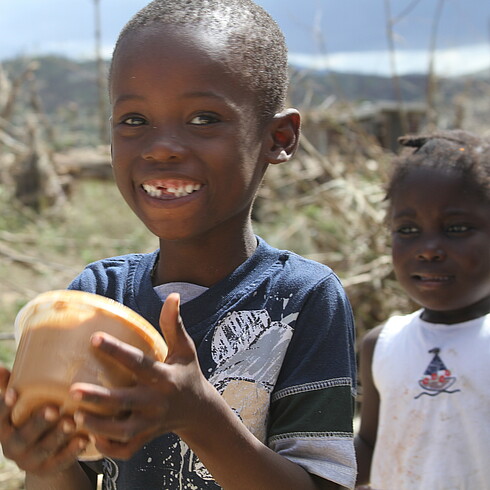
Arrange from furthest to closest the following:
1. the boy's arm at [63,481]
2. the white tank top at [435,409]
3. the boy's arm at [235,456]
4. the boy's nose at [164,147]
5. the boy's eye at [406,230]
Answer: the boy's eye at [406,230], the white tank top at [435,409], the boy's arm at [63,481], the boy's nose at [164,147], the boy's arm at [235,456]

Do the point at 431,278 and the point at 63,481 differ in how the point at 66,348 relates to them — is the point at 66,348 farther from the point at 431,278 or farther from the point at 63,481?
the point at 431,278

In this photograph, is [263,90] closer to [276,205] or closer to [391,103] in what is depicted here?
[276,205]

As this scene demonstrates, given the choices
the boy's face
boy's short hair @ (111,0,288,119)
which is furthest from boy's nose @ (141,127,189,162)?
boy's short hair @ (111,0,288,119)

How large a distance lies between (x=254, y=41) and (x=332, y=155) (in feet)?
15.4

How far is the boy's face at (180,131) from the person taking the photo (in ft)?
4.29

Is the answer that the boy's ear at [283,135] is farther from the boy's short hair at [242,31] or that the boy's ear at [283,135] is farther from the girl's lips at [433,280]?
the girl's lips at [433,280]

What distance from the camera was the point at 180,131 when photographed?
51.6 inches

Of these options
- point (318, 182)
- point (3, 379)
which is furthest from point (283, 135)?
point (318, 182)

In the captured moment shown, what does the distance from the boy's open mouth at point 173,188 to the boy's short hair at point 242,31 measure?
0.22 metres

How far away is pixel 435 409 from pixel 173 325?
1.31 m

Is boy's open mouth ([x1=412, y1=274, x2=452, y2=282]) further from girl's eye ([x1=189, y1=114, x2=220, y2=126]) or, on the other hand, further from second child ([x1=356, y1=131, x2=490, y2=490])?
girl's eye ([x1=189, y1=114, x2=220, y2=126])

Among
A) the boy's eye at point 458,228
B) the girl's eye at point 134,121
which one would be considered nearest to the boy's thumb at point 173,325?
the girl's eye at point 134,121

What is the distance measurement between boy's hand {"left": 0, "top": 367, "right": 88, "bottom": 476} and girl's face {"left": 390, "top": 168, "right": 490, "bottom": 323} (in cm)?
140

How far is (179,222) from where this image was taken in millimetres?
1355
